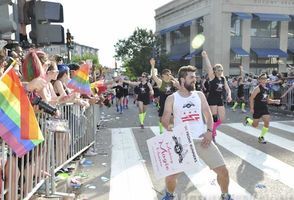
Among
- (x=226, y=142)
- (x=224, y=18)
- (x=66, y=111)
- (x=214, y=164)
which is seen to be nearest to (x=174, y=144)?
(x=214, y=164)

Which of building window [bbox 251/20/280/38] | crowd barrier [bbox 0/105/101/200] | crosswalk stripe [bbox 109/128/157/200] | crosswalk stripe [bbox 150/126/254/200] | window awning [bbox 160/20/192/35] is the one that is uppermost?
window awning [bbox 160/20/192/35]

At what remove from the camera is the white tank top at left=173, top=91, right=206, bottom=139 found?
5074 mm

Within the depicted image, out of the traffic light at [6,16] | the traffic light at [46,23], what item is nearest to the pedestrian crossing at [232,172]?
the traffic light at [46,23]

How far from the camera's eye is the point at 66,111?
21.6 feet

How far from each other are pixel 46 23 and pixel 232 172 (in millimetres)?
4171

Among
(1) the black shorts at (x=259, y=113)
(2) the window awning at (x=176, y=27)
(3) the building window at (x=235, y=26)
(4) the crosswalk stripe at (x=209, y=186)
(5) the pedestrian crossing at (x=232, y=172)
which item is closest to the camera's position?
(4) the crosswalk stripe at (x=209, y=186)

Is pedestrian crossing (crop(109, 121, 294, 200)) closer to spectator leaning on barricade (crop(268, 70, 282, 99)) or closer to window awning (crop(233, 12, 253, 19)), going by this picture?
spectator leaning on barricade (crop(268, 70, 282, 99))

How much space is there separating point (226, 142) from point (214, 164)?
16.6 feet

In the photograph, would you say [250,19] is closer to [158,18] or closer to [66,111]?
[158,18]

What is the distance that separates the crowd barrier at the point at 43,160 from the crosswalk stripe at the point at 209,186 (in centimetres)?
197

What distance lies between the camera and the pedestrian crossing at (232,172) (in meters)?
5.77

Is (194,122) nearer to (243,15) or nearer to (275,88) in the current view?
(275,88)

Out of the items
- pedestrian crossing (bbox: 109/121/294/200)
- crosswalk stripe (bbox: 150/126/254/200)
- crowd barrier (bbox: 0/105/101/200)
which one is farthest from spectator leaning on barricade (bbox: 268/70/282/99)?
crowd barrier (bbox: 0/105/101/200)

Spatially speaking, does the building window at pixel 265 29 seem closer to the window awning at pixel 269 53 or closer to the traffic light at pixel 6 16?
the window awning at pixel 269 53
